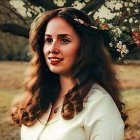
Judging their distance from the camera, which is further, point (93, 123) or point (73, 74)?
point (73, 74)

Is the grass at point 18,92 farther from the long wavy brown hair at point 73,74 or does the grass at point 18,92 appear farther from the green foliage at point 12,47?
the long wavy brown hair at point 73,74

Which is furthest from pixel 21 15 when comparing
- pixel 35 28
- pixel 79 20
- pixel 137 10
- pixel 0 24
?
pixel 79 20

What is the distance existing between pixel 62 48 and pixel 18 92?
105 centimetres

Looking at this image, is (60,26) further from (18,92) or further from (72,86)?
(18,92)

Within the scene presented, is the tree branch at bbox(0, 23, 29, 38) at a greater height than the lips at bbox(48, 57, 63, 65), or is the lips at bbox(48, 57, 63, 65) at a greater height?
the lips at bbox(48, 57, 63, 65)

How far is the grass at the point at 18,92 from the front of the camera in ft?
7.39

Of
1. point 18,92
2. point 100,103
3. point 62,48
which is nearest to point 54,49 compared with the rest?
point 62,48

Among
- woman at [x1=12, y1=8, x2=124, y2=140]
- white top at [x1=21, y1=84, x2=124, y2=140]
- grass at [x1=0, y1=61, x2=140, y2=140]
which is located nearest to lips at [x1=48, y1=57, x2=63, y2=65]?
woman at [x1=12, y1=8, x2=124, y2=140]

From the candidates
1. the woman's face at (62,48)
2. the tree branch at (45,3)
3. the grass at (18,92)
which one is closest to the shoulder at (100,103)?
the woman's face at (62,48)

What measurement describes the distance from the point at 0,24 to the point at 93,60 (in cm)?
114

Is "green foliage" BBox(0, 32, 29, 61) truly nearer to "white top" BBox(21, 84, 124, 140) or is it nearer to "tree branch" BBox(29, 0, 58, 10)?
"tree branch" BBox(29, 0, 58, 10)

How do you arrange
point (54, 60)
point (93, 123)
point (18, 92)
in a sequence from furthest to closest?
point (18, 92)
point (54, 60)
point (93, 123)

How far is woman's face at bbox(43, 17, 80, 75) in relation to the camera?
1.25m

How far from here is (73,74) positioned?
1264mm
